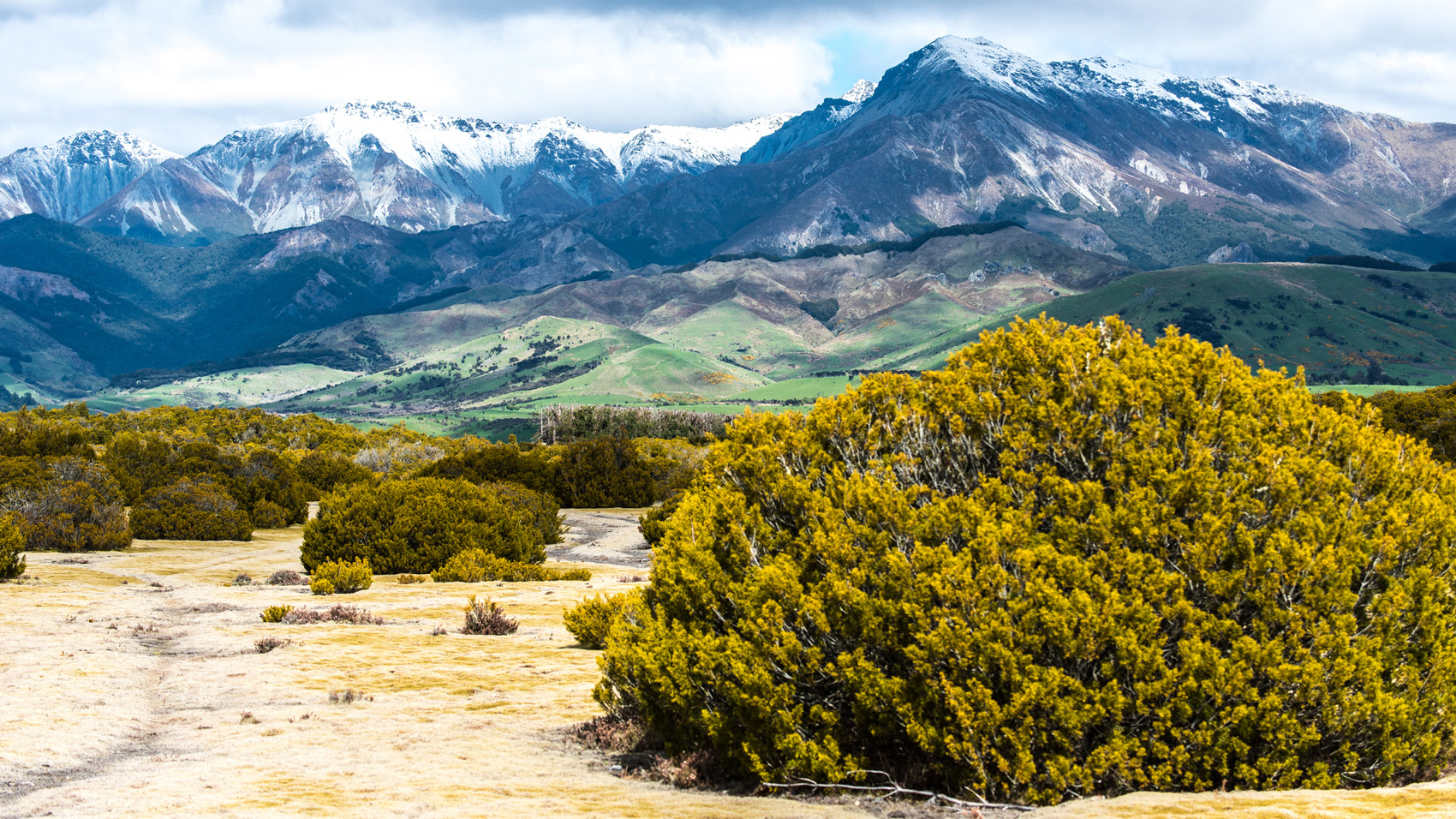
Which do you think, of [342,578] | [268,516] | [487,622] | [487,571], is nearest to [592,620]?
[487,622]

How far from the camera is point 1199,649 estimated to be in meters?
9.19

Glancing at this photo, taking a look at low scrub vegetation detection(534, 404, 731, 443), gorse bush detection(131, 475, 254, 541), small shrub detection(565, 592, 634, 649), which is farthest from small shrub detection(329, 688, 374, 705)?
low scrub vegetation detection(534, 404, 731, 443)

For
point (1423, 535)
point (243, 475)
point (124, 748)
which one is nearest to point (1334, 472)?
point (1423, 535)

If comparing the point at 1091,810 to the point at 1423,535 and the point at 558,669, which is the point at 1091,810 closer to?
the point at 1423,535

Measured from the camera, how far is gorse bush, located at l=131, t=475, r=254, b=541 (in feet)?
125

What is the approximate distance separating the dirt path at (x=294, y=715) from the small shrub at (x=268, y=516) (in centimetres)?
2170

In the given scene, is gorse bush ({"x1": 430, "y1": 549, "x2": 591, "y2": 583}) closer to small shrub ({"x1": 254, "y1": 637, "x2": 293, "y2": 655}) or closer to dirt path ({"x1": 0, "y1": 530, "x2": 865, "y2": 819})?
dirt path ({"x1": 0, "y1": 530, "x2": 865, "y2": 819})

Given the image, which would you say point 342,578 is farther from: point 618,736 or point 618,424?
point 618,424

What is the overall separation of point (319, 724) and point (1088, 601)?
937 centimetres

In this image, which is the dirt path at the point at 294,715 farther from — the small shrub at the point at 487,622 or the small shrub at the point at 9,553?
the small shrub at the point at 9,553

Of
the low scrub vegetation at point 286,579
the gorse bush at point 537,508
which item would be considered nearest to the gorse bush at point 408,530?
the low scrub vegetation at point 286,579

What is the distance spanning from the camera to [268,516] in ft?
148

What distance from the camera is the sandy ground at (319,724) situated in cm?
920

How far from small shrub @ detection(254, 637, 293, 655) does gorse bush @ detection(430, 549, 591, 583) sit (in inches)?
378
